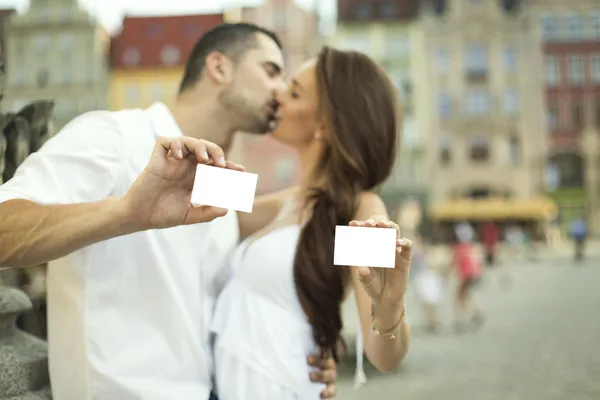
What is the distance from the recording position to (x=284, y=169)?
28.4 feet

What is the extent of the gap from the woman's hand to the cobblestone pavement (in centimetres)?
197

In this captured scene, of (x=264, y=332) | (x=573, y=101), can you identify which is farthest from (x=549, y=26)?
(x=264, y=332)

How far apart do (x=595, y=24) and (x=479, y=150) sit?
290cm

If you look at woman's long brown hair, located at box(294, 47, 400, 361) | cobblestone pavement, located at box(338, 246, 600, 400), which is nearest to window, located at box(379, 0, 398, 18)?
cobblestone pavement, located at box(338, 246, 600, 400)

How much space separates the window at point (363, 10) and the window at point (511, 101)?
97.2 inches

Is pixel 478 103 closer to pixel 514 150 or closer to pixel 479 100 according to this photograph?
pixel 479 100

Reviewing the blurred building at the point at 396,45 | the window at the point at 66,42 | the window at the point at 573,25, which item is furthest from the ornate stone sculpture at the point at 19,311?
the blurred building at the point at 396,45

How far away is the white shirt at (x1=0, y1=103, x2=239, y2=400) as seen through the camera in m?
0.72

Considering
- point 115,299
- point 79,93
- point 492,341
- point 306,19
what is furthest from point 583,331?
point 306,19

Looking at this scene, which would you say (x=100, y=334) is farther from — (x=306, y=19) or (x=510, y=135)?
(x=510, y=135)

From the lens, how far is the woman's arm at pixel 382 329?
2.31 ft

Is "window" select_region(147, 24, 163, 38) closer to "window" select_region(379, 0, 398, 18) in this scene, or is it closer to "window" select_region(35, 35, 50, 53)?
"window" select_region(35, 35, 50, 53)

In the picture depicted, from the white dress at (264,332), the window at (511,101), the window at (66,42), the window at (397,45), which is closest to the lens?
the white dress at (264,332)

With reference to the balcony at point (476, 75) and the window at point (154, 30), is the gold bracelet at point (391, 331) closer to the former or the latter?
the window at point (154, 30)
